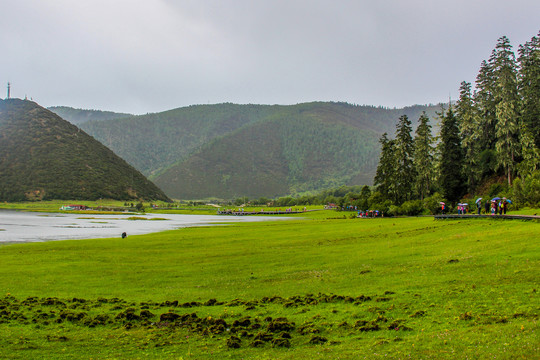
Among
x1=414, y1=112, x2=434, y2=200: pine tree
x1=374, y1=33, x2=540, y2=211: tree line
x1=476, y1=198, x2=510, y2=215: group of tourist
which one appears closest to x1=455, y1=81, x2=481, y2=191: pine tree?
x1=374, y1=33, x2=540, y2=211: tree line

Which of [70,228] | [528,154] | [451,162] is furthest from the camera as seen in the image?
[451,162]

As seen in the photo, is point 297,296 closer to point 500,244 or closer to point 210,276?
point 210,276

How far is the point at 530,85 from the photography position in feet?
275

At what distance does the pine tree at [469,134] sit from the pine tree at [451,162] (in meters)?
1.38

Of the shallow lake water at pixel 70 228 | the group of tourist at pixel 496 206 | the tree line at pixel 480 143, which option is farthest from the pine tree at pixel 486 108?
the shallow lake water at pixel 70 228

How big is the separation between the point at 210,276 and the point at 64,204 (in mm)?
168747

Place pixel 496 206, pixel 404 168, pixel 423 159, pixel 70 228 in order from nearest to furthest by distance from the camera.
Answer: pixel 496 206
pixel 70 228
pixel 404 168
pixel 423 159

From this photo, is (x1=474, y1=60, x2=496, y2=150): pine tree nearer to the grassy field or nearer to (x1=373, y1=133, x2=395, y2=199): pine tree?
(x1=373, y1=133, x2=395, y2=199): pine tree

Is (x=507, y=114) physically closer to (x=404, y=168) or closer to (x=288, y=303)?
(x=404, y=168)

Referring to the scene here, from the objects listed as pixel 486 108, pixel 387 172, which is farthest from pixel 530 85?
pixel 387 172

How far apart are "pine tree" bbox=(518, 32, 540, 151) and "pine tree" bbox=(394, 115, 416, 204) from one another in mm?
21976

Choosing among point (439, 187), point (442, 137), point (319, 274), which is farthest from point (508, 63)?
point (319, 274)

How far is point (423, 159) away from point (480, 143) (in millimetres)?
11731

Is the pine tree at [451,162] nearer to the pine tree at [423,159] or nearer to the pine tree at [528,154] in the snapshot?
the pine tree at [423,159]
